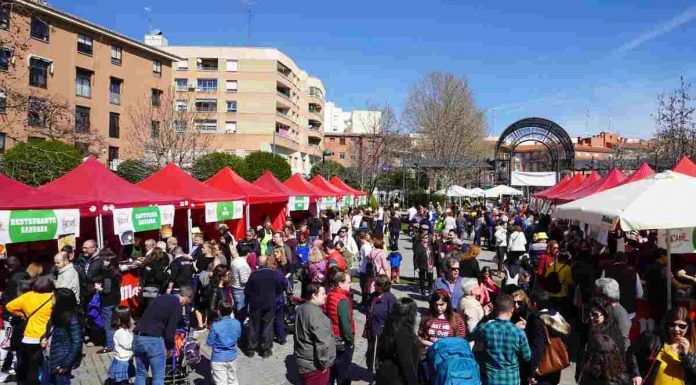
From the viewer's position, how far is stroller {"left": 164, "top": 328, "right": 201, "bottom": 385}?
20.4ft

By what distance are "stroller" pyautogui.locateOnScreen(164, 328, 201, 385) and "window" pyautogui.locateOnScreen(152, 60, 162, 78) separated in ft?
125

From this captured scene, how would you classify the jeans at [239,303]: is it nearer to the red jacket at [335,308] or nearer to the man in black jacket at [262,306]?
the man in black jacket at [262,306]

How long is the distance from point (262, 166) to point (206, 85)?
25.1 metres

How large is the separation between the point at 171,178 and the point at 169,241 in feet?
13.0

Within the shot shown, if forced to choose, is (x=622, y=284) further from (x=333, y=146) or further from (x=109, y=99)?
(x=333, y=146)

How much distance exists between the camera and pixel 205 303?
8883mm

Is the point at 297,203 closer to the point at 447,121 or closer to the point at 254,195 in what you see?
the point at 254,195

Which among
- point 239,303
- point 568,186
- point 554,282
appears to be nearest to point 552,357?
point 554,282

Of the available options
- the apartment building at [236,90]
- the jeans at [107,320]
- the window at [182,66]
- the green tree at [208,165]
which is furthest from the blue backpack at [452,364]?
the window at [182,66]

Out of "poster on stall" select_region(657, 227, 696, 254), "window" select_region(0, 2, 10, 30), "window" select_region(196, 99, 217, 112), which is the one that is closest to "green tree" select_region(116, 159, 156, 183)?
"window" select_region(0, 2, 10, 30)

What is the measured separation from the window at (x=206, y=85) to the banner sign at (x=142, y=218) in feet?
146

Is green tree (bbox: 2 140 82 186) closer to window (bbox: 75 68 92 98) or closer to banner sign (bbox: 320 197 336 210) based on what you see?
banner sign (bbox: 320 197 336 210)

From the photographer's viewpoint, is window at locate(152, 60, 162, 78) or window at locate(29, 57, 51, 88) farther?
window at locate(152, 60, 162, 78)

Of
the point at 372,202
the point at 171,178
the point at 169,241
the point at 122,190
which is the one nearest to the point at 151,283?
the point at 169,241
